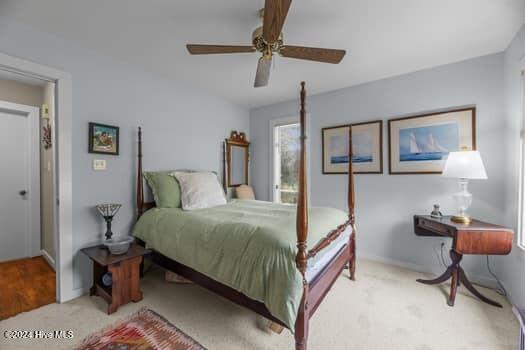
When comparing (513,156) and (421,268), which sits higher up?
(513,156)

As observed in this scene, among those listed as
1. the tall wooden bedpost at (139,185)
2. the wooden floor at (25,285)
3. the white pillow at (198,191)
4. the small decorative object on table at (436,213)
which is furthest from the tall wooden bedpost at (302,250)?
the wooden floor at (25,285)

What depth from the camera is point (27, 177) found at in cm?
302

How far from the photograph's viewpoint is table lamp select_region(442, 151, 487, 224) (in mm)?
2006

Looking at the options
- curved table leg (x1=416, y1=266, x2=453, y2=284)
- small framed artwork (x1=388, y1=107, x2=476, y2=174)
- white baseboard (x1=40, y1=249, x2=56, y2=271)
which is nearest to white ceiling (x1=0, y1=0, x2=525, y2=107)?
small framed artwork (x1=388, y1=107, x2=476, y2=174)

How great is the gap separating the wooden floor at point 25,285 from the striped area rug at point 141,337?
0.91 m

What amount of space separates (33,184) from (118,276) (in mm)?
2403

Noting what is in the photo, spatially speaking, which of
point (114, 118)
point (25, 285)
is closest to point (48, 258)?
point (25, 285)

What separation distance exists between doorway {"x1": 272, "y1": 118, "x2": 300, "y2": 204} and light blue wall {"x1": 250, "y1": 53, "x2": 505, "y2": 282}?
35 centimetres

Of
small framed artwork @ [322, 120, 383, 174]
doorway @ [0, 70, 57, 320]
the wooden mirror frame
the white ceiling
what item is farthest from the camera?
the wooden mirror frame

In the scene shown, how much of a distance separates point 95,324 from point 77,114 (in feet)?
6.20

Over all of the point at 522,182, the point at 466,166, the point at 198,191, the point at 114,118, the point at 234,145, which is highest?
the point at 114,118

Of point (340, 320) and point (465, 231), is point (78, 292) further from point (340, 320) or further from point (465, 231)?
point (465, 231)

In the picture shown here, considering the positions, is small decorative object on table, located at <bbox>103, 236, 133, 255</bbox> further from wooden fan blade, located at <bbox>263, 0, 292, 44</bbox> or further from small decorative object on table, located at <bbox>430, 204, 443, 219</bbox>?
small decorative object on table, located at <bbox>430, 204, 443, 219</bbox>

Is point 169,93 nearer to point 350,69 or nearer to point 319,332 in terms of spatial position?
point 350,69
